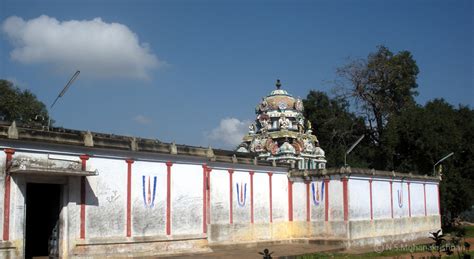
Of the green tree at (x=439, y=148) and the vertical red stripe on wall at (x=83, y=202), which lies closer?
the vertical red stripe on wall at (x=83, y=202)

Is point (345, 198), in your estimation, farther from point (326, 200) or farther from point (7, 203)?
point (7, 203)

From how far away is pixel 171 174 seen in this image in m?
25.7

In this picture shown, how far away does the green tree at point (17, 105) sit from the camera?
47594mm

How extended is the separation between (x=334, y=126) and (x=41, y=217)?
149 ft

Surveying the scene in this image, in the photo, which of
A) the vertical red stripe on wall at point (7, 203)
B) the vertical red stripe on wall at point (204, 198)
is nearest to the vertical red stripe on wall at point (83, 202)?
the vertical red stripe on wall at point (7, 203)

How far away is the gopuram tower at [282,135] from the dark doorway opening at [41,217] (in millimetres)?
25391

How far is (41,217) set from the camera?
22.4 metres

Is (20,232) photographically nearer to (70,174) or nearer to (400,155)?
(70,174)

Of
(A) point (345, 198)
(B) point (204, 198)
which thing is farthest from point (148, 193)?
(A) point (345, 198)

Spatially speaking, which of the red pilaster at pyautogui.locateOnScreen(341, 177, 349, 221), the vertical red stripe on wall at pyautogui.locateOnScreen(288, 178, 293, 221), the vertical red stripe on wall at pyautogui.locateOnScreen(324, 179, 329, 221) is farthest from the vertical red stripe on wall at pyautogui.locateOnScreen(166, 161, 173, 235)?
the red pilaster at pyautogui.locateOnScreen(341, 177, 349, 221)

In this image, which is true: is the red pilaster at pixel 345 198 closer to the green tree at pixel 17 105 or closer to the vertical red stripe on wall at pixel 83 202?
the vertical red stripe on wall at pixel 83 202

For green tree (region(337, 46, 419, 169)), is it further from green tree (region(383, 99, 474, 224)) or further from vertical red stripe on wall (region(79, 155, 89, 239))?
vertical red stripe on wall (region(79, 155, 89, 239))

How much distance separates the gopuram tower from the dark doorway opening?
25391 mm

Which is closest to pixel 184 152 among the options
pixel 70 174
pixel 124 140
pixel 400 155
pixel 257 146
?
pixel 124 140
